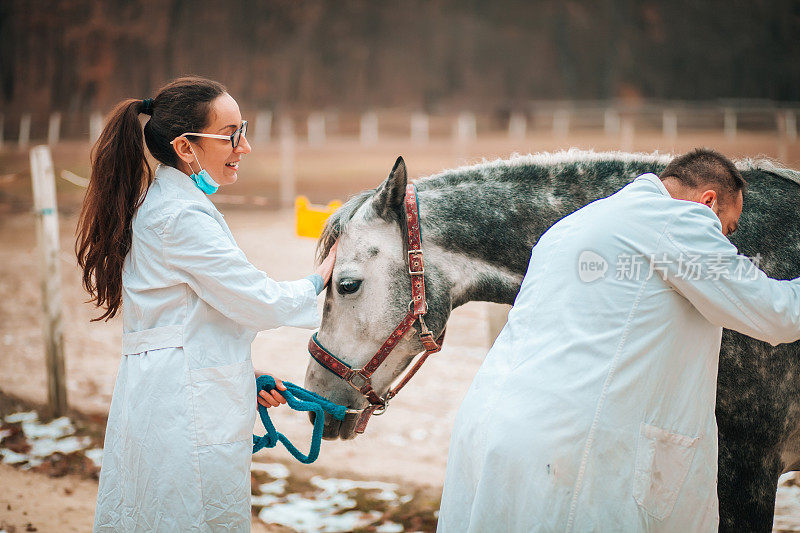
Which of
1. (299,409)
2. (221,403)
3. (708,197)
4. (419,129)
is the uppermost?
(419,129)

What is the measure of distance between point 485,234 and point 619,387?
3.02 feet

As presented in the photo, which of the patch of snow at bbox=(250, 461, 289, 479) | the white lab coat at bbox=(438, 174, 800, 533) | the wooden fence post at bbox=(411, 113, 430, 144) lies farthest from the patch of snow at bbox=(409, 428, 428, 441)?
the wooden fence post at bbox=(411, 113, 430, 144)

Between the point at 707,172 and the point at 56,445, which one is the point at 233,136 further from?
the point at 56,445

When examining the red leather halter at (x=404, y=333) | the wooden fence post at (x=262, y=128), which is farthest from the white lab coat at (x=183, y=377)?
the wooden fence post at (x=262, y=128)

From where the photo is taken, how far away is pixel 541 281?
1688mm

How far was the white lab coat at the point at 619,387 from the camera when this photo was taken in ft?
5.05

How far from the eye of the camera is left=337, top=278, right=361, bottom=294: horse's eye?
7.40 ft

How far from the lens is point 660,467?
61.9 inches

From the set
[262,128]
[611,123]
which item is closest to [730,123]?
[611,123]

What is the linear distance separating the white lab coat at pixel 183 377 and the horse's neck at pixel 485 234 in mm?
647

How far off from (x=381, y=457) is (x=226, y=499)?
8.51ft

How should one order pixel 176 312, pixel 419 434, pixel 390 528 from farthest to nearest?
pixel 419 434, pixel 390 528, pixel 176 312

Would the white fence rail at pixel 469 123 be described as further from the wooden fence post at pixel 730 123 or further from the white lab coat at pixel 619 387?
the white lab coat at pixel 619 387

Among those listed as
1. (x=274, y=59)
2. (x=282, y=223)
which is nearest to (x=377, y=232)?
(x=282, y=223)
